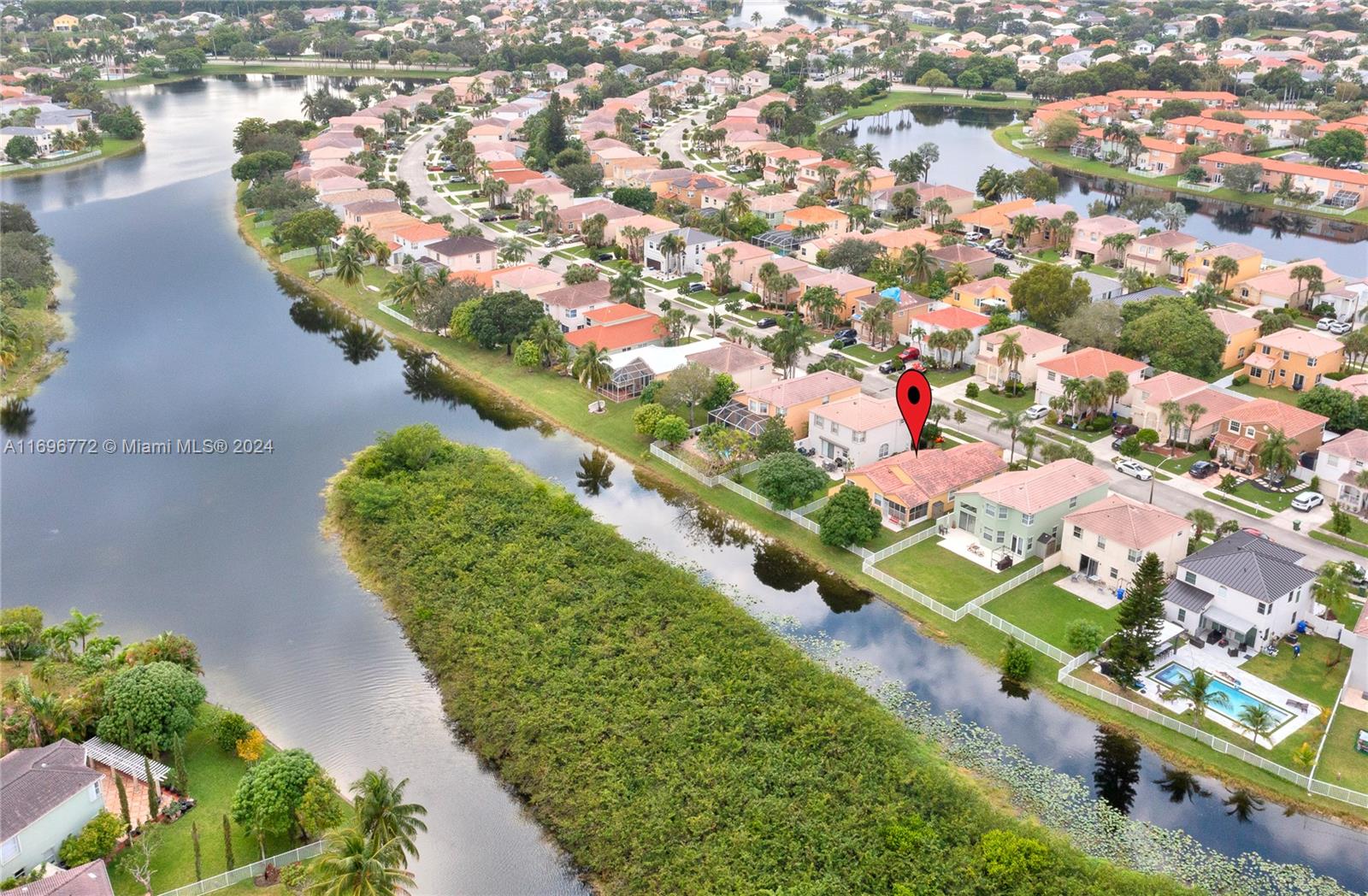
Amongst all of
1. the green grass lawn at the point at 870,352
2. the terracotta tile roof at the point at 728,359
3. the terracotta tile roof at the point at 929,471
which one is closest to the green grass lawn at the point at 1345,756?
the terracotta tile roof at the point at 929,471

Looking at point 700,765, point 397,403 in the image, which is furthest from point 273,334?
point 700,765

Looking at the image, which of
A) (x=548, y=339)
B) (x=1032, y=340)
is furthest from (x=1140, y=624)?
(x=548, y=339)

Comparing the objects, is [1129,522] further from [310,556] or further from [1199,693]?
[310,556]

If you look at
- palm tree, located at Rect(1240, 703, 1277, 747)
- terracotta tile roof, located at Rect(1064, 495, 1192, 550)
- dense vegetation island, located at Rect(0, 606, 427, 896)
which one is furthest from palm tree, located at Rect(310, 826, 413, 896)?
terracotta tile roof, located at Rect(1064, 495, 1192, 550)

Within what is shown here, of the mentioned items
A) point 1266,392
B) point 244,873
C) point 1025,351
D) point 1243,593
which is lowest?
point 1266,392

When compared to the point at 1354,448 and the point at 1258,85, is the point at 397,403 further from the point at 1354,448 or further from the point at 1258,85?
the point at 1258,85

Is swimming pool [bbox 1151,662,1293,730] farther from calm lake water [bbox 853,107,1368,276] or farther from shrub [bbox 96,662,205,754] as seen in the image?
calm lake water [bbox 853,107,1368,276]

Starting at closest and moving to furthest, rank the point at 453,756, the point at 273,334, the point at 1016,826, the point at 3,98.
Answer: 1. the point at 1016,826
2. the point at 453,756
3. the point at 273,334
4. the point at 3,98
